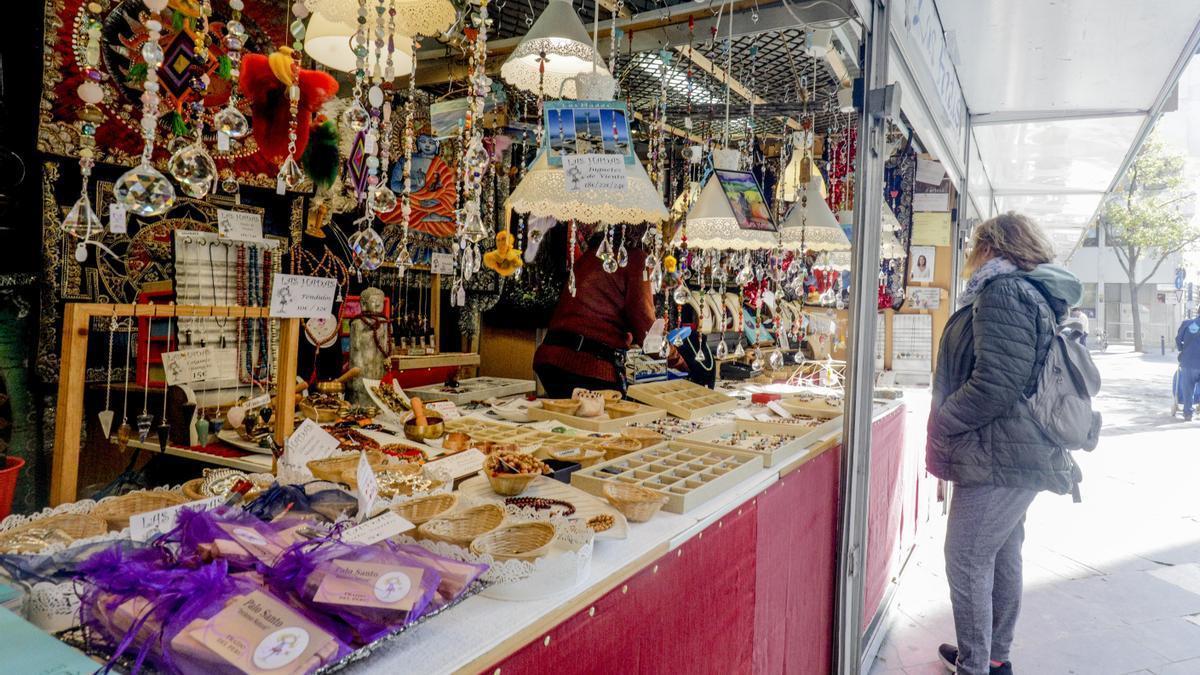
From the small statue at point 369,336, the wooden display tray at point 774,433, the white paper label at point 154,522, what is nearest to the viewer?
the white paper label at point 154,522

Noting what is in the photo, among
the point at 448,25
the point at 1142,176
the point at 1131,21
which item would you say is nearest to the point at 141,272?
the point at 448,25

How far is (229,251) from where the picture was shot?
304cm

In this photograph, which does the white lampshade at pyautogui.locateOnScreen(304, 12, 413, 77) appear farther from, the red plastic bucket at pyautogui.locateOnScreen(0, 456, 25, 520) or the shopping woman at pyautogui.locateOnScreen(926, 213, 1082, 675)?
the shopping woman at pyautogui.locateOnScreen(926, 213, 1082, 675)

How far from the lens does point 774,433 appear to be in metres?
2.57

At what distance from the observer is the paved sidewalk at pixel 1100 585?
306cm

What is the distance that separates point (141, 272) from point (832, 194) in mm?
3402

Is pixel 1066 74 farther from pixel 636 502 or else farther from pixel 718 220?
pixel 636 502

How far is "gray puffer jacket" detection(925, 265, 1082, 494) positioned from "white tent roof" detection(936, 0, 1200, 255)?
115cm

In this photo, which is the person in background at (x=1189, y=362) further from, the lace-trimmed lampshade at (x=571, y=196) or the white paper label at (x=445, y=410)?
the white paper label at (x=445, y=410)

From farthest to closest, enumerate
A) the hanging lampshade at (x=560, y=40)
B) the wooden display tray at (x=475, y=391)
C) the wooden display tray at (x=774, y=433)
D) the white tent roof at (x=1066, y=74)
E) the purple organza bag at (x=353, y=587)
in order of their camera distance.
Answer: the wooden display tray at (x=475, y=391) < the white tent roof at (x=1066, y=74) < the wooden display tray at (x=774, y=433) < the hanging lampshade at (x=560, y=40) < the purple organza bag at (x=353, y=587)

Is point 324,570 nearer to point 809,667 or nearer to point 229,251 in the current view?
point 809,667

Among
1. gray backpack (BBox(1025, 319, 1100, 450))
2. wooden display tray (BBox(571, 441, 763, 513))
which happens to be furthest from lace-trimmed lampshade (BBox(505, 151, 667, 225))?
gray backpack (BBox(1025, 319, 1100, 450))

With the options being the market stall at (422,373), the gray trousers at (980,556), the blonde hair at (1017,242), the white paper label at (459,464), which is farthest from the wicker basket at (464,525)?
the blonde hair at (1017,242)

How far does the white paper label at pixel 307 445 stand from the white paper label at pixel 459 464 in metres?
0.24
